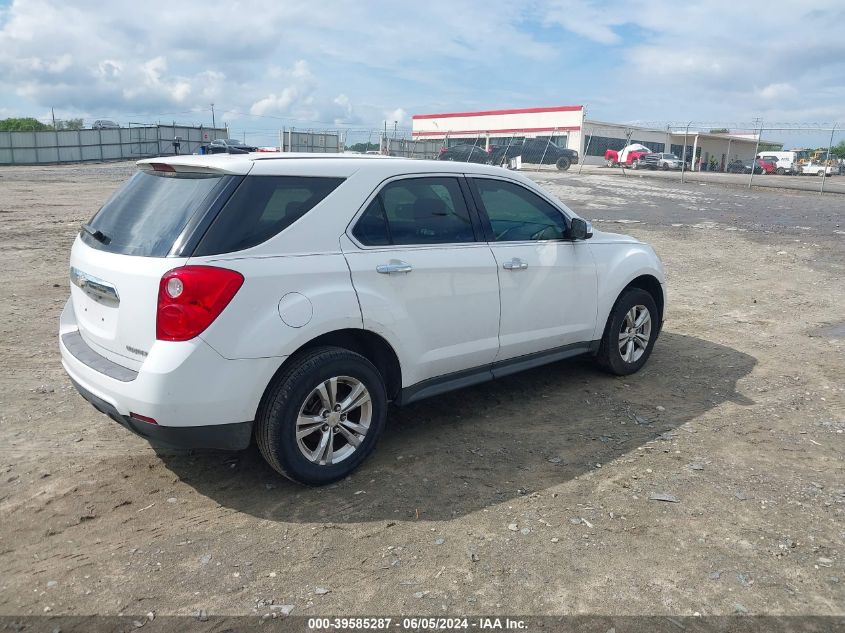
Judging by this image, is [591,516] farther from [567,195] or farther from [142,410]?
[567,195]

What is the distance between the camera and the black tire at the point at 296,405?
3.48 m

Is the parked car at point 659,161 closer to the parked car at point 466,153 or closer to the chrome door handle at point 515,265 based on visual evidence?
the parked car at point 466,153

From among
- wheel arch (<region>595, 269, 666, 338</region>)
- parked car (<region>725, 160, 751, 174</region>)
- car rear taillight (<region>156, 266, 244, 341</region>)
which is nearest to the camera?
car rear taillight (<region>156, 266, 244, 341</region>)

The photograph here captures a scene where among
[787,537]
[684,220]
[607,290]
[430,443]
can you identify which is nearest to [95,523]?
[430,443]

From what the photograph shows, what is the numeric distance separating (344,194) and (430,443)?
5.56 ft

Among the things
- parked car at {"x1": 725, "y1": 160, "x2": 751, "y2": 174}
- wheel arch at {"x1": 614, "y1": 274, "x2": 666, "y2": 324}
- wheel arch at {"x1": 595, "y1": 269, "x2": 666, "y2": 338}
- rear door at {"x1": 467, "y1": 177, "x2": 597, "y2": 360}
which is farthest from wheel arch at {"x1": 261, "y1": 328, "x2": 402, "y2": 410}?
parked car at {"x1": 725, "y1": 160, "x2": 751, "y2": 174}

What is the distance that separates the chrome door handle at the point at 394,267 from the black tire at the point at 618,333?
7.23 ft

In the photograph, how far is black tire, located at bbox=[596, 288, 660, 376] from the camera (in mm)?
5480

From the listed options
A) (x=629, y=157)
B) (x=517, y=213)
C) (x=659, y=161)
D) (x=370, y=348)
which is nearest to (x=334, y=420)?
(x=370, y=348)

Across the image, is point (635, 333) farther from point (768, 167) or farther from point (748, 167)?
point (748, 167)

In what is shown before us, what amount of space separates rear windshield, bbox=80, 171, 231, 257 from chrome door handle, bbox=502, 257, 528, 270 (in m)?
1.94

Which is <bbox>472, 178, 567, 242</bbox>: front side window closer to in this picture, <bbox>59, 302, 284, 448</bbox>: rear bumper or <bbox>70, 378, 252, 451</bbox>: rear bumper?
<bbox>59, 302, 284, 448</bbox>: rear bumper

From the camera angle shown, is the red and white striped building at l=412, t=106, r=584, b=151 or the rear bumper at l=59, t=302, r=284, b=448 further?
Answer: the red and white striped building at l=412, t=106, r=584, b=151

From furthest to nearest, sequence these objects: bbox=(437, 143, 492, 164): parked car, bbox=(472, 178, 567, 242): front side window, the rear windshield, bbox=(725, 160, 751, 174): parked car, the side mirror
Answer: bbox=(725, 160, 751, 174): parked car < bbox=(437, 143, 492, 164): parked car < the side mirror < bbox=(472, 178, 567, 242): front side window < the rear windshield
